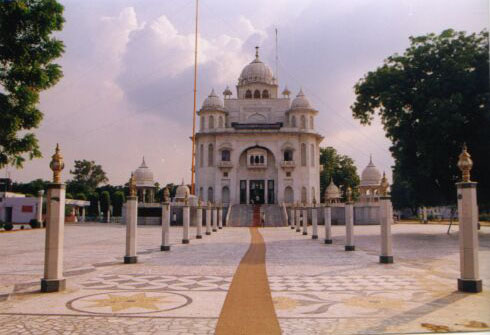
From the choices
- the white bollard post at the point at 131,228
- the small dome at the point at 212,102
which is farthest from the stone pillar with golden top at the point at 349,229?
the small dome at the point at 212,102

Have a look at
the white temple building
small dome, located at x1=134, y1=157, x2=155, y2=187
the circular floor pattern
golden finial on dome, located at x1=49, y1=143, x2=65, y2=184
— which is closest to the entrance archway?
the white temple building

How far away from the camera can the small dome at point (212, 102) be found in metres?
64.6

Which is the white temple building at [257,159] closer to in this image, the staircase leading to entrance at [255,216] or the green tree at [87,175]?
the staircase leading to entrance at [255,216]

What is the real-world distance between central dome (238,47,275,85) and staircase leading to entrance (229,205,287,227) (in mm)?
22786

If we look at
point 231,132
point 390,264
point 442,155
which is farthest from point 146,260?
point 231,132

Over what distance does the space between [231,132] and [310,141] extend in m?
11.3

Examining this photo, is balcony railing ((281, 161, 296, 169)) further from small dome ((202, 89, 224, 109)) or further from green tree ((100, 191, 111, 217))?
green tree ((100, 191, 111, 217))

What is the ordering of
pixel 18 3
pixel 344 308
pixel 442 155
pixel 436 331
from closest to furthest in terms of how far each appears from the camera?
pixel 436 331 < pixel 344 308 < pixel 18 3 < pixel 442 155

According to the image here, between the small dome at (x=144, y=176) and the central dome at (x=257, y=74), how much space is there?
67.1 feet

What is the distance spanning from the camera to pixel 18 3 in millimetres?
13789

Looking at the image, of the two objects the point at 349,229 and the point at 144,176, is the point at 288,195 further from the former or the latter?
the point at 349,229

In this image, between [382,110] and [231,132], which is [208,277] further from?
[231,132]

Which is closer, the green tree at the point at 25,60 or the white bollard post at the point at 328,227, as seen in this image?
the green tree at the point at 25,60

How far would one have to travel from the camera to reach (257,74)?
70.7 m
